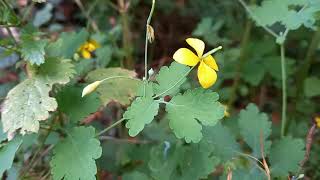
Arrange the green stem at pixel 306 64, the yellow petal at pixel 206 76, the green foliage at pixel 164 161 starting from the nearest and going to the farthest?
the yellow petal at pixel 206 76, the green foliage at pixel 164 161, the green stem at pixel 306 64

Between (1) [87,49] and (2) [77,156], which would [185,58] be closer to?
(2) [77,156]

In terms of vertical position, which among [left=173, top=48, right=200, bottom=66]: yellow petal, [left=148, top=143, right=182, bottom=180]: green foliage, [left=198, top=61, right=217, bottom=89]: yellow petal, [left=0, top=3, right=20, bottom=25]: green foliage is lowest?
[left=148, top=143, right=182, bottom=180]: green foliage

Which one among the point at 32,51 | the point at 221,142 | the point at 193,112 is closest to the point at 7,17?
the point at 32,51

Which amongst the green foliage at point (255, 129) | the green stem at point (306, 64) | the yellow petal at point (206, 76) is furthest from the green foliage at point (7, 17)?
the green stem at point (306, 64)

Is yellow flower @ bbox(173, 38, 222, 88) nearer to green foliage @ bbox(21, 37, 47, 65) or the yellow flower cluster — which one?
green foliage @ bbox(21, 37, 47, 65)

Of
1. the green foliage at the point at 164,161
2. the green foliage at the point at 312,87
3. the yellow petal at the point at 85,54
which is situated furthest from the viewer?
the green foliage at the point at 312,87

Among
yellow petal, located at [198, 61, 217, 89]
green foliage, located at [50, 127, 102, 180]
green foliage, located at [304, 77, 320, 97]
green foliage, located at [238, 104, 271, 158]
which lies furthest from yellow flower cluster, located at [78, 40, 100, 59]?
green foliage, located at [304, 77, 320, 97]

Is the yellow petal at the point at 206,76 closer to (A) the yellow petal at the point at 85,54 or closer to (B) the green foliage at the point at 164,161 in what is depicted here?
(B) the green foliage at the point at 164,161
